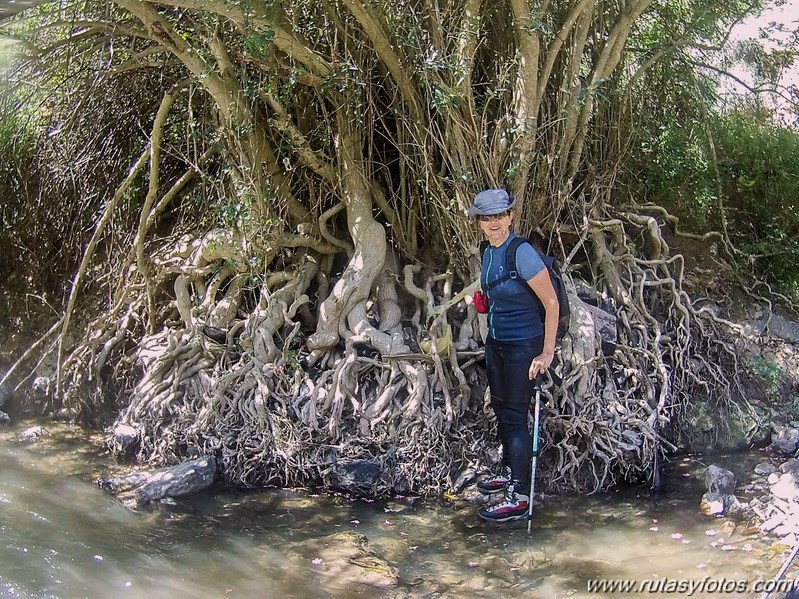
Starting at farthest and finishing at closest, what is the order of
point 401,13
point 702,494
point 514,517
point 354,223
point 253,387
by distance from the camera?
1. point 354,223
2. point 253,387
3. point 401,13
4. point 702,494
5. point 514,517

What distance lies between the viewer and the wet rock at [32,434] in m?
4.99

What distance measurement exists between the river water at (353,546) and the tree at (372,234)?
0.34m

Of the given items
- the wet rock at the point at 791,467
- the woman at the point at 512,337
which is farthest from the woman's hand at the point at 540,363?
the wet rock at the point at 791,467

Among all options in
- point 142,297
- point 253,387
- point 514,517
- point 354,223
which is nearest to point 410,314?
point 354,223

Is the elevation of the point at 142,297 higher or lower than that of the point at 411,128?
lower

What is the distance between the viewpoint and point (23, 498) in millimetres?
3996

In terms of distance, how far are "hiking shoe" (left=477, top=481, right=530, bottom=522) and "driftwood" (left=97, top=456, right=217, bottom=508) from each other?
168 cm

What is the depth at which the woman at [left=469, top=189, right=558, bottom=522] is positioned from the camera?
3537 millimetres

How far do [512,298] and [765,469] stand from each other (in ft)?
6.59

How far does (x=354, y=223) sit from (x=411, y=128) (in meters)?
0.75

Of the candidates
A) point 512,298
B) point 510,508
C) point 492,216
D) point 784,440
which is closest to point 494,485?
point 510,508

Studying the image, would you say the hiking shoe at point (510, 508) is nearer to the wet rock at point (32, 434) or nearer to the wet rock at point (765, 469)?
the wet rock at point (765, 469)

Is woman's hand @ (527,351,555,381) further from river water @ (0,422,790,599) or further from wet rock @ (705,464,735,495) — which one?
wet rock @ (705,464,735,495)

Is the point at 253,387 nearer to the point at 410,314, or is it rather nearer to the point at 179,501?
the point at 179,501
